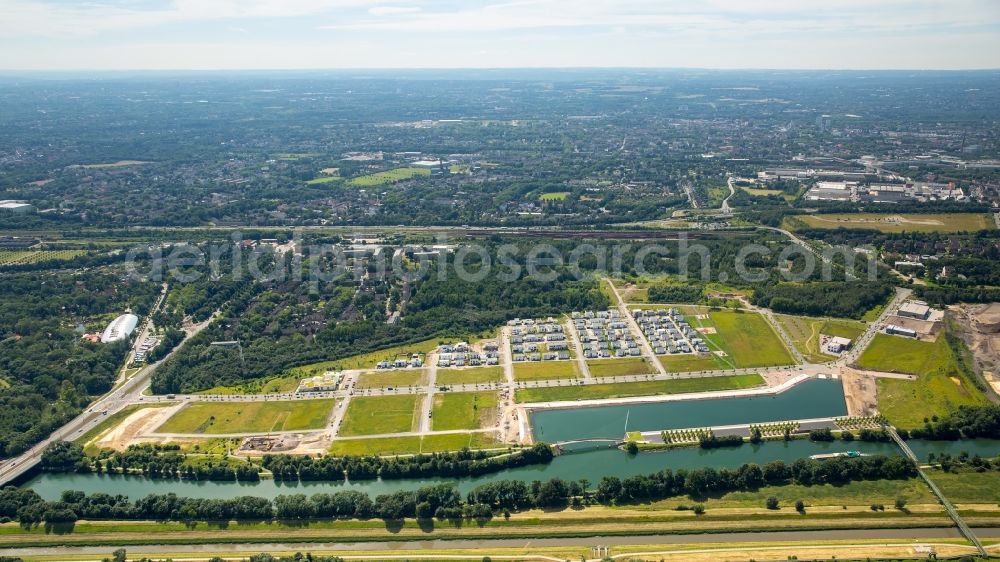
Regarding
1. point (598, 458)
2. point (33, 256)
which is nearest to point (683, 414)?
point (598, 458)

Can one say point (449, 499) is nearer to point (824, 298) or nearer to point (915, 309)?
point (824, 298)

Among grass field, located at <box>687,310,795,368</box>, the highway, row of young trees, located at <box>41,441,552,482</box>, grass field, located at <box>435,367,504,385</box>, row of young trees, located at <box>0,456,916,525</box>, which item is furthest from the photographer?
grass field, located at <box>687,310,795,368</box>

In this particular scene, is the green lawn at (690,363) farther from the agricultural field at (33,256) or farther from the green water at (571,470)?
the agricultural field at (33,256)

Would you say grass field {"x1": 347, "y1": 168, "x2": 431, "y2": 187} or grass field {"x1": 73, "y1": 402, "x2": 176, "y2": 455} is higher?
grass field {"x1": 347, "y1": 168, "x2": 431, "y2": 187}

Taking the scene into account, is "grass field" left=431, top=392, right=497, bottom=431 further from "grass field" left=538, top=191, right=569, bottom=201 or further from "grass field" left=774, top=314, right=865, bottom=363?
"grass field" left=538, top=191, right=569, bottom=201

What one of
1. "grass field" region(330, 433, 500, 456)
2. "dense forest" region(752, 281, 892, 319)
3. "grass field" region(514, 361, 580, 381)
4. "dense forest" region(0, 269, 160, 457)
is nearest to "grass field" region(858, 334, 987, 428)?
"dense forest" region(752, 281, 892, 319)

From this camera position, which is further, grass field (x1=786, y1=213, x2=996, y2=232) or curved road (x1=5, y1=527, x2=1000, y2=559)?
grass field (x1=786, y1=213, x2=996, y2=232)
